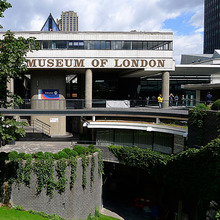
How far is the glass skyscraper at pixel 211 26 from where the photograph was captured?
127m

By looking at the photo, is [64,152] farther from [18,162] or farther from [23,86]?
[23,86]

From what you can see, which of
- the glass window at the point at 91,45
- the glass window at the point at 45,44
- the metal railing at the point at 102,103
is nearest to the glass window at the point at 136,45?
the glass window at the point at 91,45

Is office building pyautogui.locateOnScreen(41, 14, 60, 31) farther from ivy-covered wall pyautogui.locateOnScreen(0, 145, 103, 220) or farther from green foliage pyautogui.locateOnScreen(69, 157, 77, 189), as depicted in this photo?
green foliage pyautogui.locateOnScreen(69, 157, 77, 189)

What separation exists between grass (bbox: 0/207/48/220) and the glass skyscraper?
132 meters

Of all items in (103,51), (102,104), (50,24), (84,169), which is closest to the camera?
(84,169)

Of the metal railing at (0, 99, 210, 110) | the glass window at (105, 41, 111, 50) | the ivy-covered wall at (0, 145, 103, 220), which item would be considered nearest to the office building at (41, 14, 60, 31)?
the glass window at (105, 41, 111, 50)

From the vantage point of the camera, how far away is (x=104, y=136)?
24609 millimetres

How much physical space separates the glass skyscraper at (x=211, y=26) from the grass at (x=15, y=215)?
434 feet

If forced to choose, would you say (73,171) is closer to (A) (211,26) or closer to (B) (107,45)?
(B) (107,45)

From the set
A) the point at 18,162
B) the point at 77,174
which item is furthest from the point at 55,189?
the point at 18,162

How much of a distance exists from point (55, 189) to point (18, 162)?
3215 millimetres

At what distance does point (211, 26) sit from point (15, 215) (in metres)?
143

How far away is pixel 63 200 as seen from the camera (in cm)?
1730

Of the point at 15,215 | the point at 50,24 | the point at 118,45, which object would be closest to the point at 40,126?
the point at 118,45
